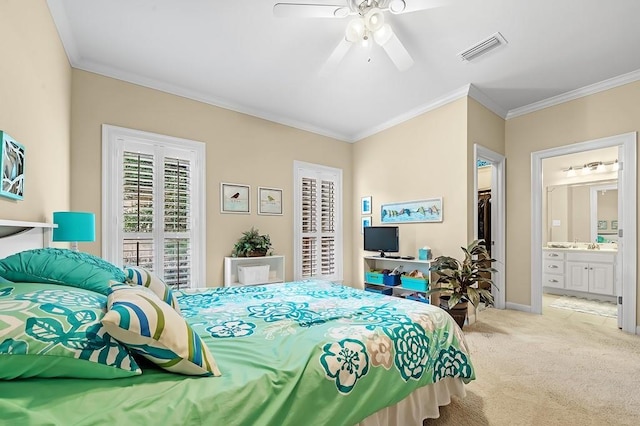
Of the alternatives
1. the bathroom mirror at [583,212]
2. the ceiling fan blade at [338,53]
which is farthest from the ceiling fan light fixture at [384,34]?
the bathroom mirror at [583,212]

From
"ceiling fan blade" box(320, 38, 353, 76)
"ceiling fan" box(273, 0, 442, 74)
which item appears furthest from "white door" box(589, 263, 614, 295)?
"ceiling fan blade" box(320, 38, 353, 76)

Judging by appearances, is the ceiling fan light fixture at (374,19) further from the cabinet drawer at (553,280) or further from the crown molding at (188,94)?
the cabinet drawer at (553,280)

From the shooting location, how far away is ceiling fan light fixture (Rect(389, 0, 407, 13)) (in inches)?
79.8

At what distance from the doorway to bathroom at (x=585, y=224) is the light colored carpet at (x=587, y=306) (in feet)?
0.29

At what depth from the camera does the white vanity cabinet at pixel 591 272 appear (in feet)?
15.0

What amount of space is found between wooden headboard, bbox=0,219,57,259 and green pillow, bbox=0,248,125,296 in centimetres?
24

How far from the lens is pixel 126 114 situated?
322cm

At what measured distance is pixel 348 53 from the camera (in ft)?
9.53

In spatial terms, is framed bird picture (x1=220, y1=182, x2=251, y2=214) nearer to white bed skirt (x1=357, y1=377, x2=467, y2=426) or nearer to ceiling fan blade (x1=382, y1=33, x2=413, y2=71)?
ceiling fan blade (x1=382, y1=33, x2=413, y2=71)

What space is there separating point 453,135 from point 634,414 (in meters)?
2.93

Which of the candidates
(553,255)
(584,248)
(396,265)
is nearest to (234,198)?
(396,265)

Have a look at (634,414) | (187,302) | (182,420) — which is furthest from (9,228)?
(634,414)

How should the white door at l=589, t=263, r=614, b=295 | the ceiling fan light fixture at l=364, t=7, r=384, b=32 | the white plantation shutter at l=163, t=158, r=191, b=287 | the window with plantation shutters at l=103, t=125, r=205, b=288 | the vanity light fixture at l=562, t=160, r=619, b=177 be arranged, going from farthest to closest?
the vanity light fixture at l=562, t=160, r=619, b=177
the white door at l=589, t=263, r=614, b=295
the white plantation shutter at l=163, t=158, r=191, b=287
the window with plantation shutters at l=103, t=125, r=205, b=288
the ceiling fan light fixture at l=364, t=7, r=384, b=32

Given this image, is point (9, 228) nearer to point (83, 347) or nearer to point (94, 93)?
point (83, 347)
